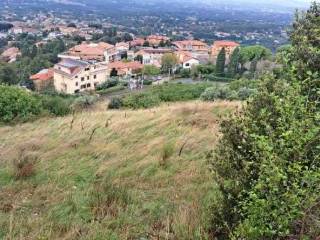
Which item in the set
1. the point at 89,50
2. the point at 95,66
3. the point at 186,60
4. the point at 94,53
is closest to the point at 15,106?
the point at 95,66

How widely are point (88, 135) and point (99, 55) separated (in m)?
54.5

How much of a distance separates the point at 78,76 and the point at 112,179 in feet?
132

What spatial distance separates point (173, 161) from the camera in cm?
642

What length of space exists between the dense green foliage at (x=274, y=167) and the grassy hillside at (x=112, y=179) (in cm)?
62

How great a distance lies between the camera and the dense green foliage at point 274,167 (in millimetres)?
2668

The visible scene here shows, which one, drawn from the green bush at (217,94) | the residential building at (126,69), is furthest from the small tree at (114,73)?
the green bush at (217,94)

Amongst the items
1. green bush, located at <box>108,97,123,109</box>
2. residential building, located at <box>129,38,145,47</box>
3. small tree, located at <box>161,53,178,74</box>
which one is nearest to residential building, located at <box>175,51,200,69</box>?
small tree, located at <box>161,53,178,74</box>

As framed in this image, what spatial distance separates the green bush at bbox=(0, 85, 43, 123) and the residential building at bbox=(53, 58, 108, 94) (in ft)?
102

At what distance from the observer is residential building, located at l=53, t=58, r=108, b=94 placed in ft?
147

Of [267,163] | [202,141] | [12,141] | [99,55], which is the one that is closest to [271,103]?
[267,163]

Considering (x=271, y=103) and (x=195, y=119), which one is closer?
(x=271, y=103)

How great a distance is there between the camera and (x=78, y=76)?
148ft

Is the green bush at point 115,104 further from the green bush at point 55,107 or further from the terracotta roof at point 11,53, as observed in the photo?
the terracotta roof at point 11,53

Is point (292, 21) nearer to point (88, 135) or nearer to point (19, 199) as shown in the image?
point (19, 199)
